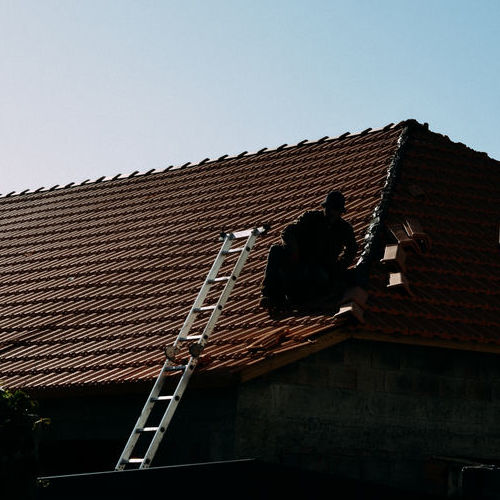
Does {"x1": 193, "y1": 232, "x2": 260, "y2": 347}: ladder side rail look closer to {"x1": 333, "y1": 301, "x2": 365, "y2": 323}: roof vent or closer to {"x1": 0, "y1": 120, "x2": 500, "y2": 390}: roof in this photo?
{"x1": 0, "y1": 120, "x2": 500, "y2": 390}: roof

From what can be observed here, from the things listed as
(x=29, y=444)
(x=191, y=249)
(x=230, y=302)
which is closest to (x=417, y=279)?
A: (x=230, y=302)

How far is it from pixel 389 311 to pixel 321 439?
1509 mm

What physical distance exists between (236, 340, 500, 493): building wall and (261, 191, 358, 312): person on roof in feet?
2.41

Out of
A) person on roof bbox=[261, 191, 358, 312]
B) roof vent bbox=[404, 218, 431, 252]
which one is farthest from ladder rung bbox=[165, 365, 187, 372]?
roof vent bbox=[404, 218, 431, 252]

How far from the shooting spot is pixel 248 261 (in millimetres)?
14398

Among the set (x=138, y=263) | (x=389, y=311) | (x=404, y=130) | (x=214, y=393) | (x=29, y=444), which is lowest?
(x=29, y=444)

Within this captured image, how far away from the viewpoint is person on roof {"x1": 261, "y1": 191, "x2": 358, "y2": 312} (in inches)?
500

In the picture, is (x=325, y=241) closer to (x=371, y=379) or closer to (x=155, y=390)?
(x=371, y=379)

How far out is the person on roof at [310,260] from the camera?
12703 mm

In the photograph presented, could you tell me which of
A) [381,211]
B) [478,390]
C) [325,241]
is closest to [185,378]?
[325,241]

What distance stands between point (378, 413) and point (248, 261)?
286cm

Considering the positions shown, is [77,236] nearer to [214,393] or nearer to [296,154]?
[296,154]

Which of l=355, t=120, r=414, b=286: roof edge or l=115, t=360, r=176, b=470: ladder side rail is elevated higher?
l=355, t=120, r=414, b=286: roof edge

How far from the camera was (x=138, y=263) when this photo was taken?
16.1 m
